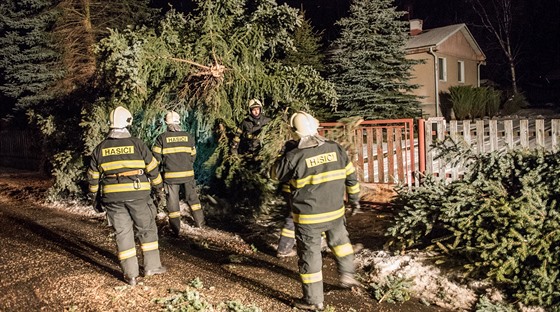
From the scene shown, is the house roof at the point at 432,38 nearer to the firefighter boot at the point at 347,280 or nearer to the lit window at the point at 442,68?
the lit window at the point at 442,68

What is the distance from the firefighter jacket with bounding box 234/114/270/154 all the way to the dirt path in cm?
136

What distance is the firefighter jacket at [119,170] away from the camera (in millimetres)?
4734

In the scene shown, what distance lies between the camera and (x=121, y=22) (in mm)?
15742

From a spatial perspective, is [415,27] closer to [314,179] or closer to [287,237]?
[287,237]

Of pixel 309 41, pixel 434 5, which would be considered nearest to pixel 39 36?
pixel 309 41

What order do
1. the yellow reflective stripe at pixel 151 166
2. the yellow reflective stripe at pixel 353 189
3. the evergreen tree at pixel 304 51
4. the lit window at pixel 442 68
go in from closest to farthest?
the yellow reflective stripe at pixel 353 189 → the yellow reflective stripe at pixel 151 166 → the evergreen tree at pixel 304 51 → the lit window at pixel 442 68

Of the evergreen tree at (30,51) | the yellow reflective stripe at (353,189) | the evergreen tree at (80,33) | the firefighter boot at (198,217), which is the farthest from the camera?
the evergreen tree at (30,51)

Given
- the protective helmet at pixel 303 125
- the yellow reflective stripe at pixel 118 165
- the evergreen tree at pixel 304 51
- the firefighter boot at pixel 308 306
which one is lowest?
the firefighter boot at pixel 308 306

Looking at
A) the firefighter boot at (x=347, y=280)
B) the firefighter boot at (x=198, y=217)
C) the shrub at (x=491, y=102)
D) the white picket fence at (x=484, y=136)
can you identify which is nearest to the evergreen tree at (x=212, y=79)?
the firefighter boot at (x=198, y=217)

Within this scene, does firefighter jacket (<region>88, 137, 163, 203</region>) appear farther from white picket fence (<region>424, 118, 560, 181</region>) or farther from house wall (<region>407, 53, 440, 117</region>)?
house wall (<region>407, 53, 440, 117</region>)

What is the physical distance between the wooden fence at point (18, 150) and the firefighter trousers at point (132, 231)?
13222 millimetres

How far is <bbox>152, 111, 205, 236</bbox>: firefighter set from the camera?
6473 mm

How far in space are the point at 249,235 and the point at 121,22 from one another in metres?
11.7

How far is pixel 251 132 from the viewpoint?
712cm
